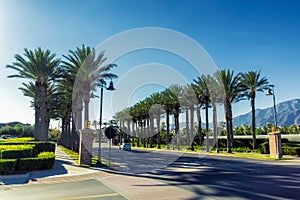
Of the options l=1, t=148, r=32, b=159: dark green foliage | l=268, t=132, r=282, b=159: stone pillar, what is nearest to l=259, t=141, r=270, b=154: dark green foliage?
l=268, t=132, r=282, b=159: stone pillar

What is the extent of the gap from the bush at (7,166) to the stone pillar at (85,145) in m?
5.32

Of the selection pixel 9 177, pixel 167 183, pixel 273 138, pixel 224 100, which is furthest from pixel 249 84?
pixel 9 177

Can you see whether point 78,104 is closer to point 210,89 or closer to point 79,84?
point 79,84

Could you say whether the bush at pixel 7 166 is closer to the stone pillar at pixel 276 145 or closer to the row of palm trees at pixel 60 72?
the row of palm trees at pixel 60 72

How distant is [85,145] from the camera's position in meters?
18.9

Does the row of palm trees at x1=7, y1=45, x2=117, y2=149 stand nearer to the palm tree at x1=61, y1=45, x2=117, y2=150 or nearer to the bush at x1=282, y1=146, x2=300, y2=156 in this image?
the palm tree at x1=61, y1=45, x2=117, y2=150

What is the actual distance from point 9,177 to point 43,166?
2563mm

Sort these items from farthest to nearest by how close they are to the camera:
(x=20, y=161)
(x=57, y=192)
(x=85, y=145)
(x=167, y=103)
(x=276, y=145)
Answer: (x=167, y=103)
(x=276, y=145)
(x=85, y=145)
(x=20, y=161)
(x=57, y=192)

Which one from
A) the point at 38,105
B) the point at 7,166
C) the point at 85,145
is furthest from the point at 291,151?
the point at 38,105

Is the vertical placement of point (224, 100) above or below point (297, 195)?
above

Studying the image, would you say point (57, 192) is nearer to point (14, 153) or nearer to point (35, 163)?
point (35, 163)

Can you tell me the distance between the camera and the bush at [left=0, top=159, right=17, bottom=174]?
14.1m

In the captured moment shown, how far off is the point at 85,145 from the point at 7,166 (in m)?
5.78

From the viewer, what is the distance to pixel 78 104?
107ft
